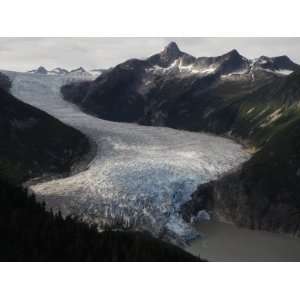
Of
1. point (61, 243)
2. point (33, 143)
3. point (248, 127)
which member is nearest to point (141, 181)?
point (33, 143)

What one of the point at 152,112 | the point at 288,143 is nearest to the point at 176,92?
the point at 152,112

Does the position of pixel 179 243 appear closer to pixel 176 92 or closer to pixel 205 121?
pixel 205 121

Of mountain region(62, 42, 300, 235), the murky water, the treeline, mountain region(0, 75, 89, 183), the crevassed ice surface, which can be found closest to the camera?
the treeline

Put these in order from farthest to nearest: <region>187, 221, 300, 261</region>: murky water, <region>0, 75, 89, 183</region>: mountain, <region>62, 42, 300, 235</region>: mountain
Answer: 1. <region>0, 75, 89, 183</region>: mountain
2. <region>62, 42, 300, 235</region>: mountain
3. <region>187, 221, 300, 261</region>: murky water

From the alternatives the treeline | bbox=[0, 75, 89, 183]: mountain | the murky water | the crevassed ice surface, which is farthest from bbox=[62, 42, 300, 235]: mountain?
bbox=[0, 75, 89, 183]: mountain

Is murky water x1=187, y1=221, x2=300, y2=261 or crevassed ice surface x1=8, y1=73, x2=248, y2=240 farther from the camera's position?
crevassed ice surface x1=8, y1=73, x2=248, y2=240

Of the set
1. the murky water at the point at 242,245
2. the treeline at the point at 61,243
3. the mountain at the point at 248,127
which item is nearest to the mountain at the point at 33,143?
the treeline at the point at 61,243

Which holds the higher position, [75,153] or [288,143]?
[288,143]

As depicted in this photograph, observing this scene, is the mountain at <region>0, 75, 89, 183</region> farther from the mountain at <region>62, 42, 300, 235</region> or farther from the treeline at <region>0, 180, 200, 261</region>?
the mountain at <region>62, 42, 300, 235</region>
